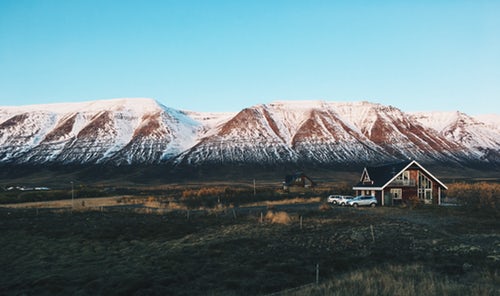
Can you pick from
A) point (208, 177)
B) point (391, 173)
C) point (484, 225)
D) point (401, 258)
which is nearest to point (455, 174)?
point (208, 177)

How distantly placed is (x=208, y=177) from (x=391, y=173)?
377 ft

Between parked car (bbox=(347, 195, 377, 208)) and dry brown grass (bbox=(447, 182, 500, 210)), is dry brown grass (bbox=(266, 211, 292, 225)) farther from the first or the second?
dry brown grass (bbox=(447, 182, 500, 210))

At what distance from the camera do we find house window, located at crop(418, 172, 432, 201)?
5432 centimetres

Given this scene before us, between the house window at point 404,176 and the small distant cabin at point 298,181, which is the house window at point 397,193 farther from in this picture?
the small distant cabin at point 298,181

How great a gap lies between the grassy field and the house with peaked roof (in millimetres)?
15599

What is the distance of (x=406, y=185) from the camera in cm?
5372

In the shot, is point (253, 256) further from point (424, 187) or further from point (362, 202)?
point (424, 187)

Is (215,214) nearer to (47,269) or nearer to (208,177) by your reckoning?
(47,269)

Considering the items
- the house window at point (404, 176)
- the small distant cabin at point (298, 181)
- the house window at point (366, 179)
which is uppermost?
the house window at point (404, 176)

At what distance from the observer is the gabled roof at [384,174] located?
53.4 m

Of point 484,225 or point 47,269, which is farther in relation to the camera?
point 484,225

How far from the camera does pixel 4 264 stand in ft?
75.2

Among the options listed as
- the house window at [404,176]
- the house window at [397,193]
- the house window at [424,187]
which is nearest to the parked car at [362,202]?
the house window at [397,193]

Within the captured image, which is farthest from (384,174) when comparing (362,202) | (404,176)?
(362,202)
